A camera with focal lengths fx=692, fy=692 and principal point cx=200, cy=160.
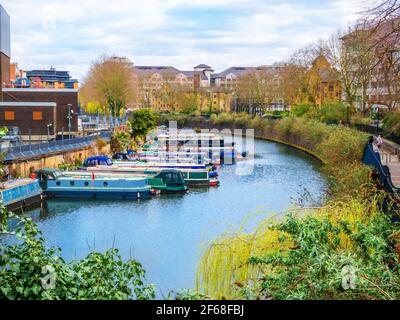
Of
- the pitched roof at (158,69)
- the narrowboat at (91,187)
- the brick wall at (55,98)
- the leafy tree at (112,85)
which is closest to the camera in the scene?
the narrowboat at (91,187)

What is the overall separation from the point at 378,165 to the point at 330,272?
1476cm

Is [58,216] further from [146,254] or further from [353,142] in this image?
[353,142]

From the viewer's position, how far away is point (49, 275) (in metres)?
6.75

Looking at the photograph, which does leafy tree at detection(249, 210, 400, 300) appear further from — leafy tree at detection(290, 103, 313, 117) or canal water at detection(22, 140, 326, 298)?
leafy tree at detection(290, 103, 313, 117)

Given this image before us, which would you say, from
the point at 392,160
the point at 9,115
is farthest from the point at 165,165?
the point at 9,115

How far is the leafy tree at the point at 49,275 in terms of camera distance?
6699 mm

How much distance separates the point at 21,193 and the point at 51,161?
744 cm

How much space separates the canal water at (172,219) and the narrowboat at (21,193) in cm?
63

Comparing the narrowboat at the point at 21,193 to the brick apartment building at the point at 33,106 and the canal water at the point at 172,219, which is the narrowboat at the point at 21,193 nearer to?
the canal water at the point at 172,219

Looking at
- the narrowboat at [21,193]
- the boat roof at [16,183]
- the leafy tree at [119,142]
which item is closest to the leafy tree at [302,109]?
the leafy tree at [119,142]

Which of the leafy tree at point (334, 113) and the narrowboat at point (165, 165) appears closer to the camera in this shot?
the narrowboat at point (165, 165)

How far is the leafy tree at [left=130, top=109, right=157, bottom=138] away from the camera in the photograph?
173 ft

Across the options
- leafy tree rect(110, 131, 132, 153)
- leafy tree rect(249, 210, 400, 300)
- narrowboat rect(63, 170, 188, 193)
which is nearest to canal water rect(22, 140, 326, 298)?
narrowboat rect(63, 170, 188, 193)

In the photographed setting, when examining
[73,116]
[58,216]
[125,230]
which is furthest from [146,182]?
[73,116]
